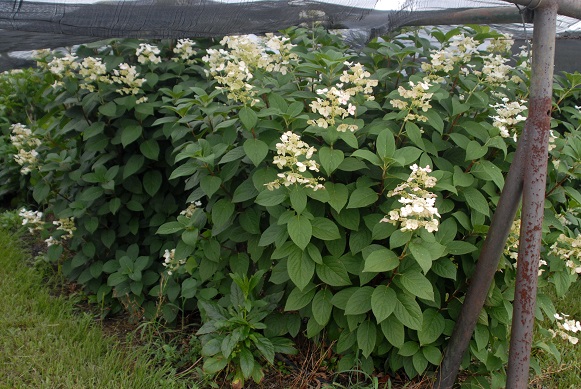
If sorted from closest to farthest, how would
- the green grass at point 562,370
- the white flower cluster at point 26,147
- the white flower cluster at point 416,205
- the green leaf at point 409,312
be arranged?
the white flower cluster at point 416,205
the green leaf at point 409,312
the green grass at point 562,370
the white flower cluster at point 26,147

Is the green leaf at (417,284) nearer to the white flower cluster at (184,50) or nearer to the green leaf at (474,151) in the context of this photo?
the green leaf at (474,151)

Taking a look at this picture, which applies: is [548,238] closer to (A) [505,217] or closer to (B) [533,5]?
(A) [505,217]

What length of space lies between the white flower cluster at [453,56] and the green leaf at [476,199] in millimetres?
602

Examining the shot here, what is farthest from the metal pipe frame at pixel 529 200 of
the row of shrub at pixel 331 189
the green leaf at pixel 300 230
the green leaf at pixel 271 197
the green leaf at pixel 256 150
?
the green leaf at pixel 256 150

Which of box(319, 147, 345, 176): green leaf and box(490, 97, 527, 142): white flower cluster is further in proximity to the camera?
box(490, 97, 527, 142): white flower cluster

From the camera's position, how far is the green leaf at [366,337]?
7.38 ft

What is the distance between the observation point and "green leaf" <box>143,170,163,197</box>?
3070 mm

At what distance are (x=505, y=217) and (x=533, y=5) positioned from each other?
30.5 inches

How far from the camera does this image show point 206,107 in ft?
8.13

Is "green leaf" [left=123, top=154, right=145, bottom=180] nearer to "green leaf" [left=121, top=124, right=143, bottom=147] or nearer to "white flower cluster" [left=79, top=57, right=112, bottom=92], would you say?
"green leaf" [left=121, top=124, right=143, bottom=147]

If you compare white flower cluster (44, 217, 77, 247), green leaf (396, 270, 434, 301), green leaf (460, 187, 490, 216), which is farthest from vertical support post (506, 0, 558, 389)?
white flower cluster (44, 217, 77, 247)

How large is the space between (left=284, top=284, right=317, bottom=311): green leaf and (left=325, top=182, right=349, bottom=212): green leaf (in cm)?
38

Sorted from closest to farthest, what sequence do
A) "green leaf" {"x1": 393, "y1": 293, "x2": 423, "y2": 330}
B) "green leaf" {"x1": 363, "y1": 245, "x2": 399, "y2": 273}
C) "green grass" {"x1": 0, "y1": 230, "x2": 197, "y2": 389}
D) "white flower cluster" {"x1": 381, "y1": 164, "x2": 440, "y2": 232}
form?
"white flower cluster" {"x1": 381, "y1": 164, "x2": 440, "y2": 232} < "green leaf" {"x1": 363, "y1": 245, "x2": 399, "y2": 273} < "green leaf" {"x1": 393, "y1": 293, "x2": 423, "y2": 330} < "green grass" {"x1": 0, "y1": 230, "x2": 197, "y2": 389}

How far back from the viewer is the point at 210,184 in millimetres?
2324
